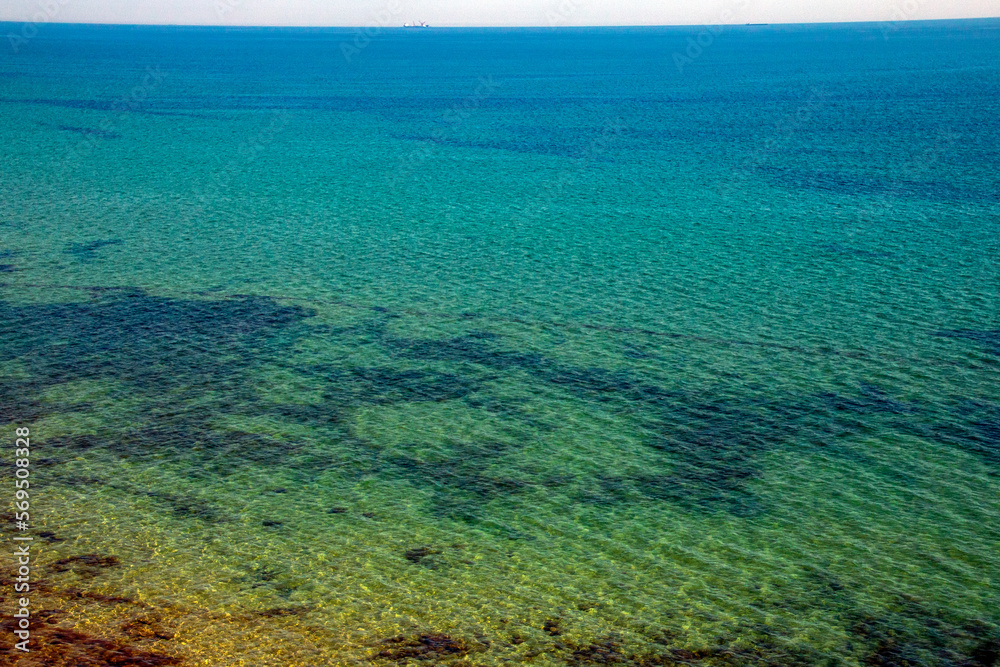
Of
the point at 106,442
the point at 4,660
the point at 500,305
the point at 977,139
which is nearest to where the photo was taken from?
the point at 4,660

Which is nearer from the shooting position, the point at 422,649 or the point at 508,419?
the point at 422,649

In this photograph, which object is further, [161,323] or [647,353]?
[161,323]

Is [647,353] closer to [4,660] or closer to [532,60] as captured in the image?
[4,660]

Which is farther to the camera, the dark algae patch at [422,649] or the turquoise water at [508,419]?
the turquoise water at [508,419]

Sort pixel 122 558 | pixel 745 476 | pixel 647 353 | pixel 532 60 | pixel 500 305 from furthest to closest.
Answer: pixel 532 60, pixel 500 305, pixel 647 353, pixel 745 476, pixel 122 558

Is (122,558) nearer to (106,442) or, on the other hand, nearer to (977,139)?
(106,442)

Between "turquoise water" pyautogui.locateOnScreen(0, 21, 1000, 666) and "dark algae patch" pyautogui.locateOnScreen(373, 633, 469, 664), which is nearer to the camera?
"dark algae patch" pyautogui.locateOnScreen(373, 633, 469, 664)

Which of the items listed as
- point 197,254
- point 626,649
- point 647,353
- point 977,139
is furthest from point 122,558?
point 977,139
